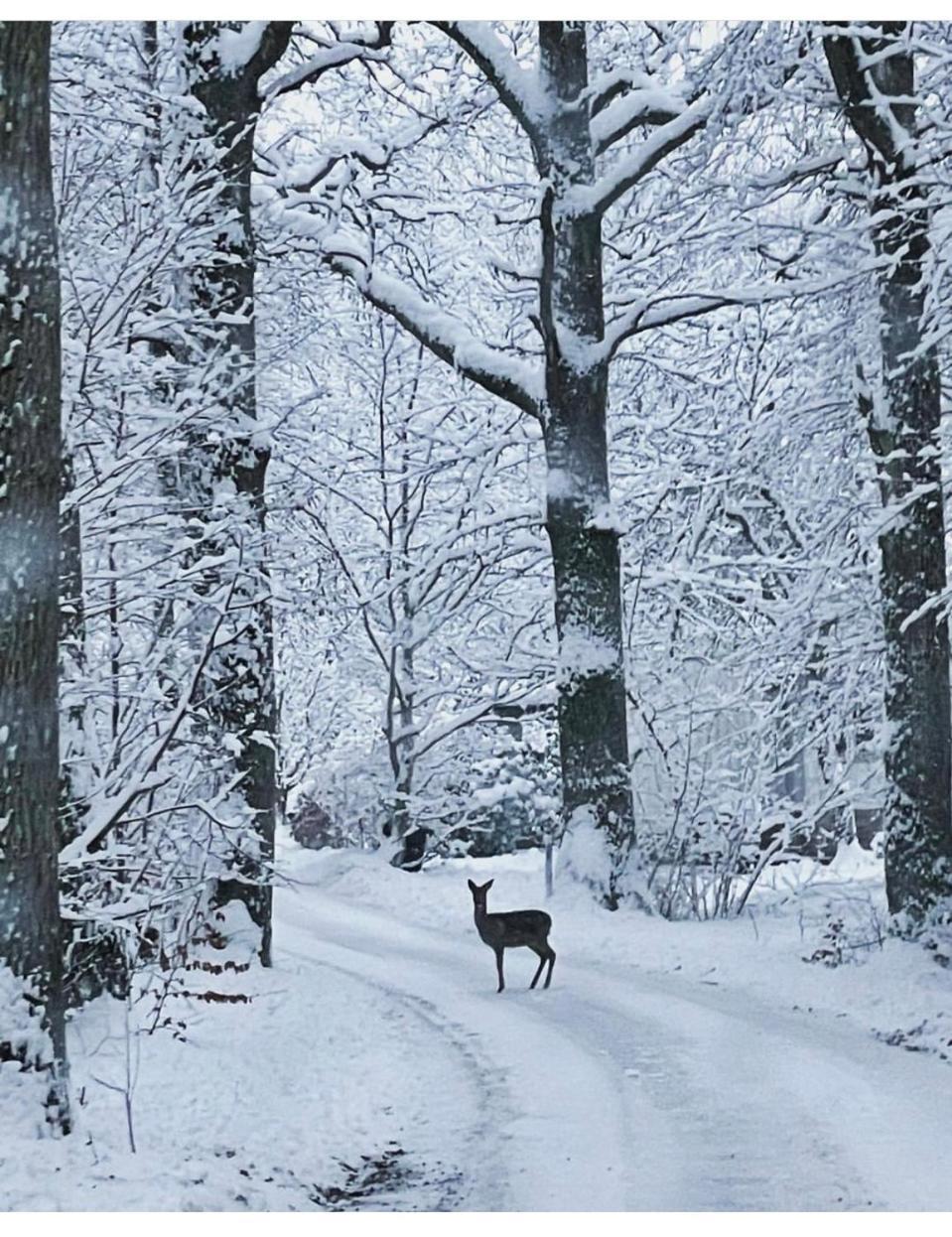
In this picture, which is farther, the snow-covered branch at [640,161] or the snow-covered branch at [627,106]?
the snow-covered branch at [627,106]

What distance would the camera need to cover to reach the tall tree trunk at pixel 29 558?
4.92 m

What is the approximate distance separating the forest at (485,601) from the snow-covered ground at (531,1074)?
30mm

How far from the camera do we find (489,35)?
10.6 meters

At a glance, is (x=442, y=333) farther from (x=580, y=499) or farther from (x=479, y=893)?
(x=479, y=893)

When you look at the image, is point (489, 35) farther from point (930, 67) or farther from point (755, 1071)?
point (755, 1071)

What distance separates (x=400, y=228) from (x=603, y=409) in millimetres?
2147

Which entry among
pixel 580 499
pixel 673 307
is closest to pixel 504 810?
pixel 580 499

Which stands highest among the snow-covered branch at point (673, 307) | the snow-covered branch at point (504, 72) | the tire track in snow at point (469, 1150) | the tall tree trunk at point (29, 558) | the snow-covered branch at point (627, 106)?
the snow-covered branch at point (504, 72)

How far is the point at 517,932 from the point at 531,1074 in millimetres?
1991

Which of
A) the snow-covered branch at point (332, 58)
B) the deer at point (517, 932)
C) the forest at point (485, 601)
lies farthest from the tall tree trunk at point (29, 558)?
the snow-covered branch at point (332, 58)

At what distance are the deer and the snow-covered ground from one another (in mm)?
163

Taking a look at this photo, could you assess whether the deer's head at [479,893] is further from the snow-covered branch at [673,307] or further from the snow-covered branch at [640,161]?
the snow-covered branch at [640,161]
